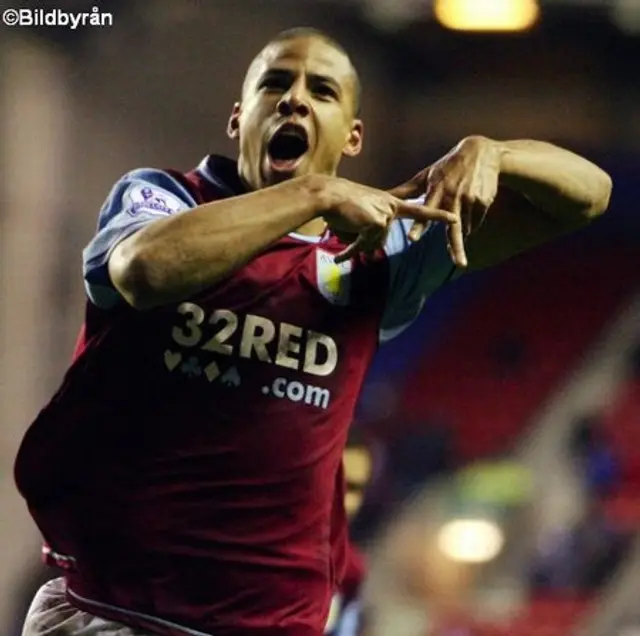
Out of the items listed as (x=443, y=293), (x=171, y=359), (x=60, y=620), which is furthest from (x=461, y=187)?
(x=60, y=620)

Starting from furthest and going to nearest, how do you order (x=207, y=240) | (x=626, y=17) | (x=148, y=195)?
1. (x=626, y=17)
2. (x=148, y=195)
3. (x=207, y=240)

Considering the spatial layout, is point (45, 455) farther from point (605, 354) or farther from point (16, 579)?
point (605, 354)

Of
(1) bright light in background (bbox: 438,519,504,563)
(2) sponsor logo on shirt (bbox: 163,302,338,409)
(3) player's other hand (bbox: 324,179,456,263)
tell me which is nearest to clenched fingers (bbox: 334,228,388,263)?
(3) player's other hand (bbox: 324,179,456,263)

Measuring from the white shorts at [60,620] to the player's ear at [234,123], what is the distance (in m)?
0.39

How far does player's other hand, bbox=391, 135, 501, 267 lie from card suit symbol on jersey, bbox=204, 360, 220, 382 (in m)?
0.18

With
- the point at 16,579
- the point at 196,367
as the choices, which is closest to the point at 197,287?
the point at 196,367

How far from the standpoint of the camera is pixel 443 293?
3.35 feet

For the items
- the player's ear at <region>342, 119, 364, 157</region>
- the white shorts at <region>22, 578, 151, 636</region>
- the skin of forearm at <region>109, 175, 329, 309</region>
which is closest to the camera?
the skin of forearm at <region>109, 175, 329, 309</region>

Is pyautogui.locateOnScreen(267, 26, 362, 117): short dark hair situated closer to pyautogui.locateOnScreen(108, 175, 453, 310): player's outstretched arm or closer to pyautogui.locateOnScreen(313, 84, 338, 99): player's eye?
pyautogui.locateOnScreen(313, 84, 338, 99): player's eye

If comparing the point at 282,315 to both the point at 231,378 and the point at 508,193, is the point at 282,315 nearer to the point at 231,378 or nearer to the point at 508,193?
the point at 231,378

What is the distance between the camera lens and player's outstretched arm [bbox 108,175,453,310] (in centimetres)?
81

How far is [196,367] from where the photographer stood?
94 centimetres

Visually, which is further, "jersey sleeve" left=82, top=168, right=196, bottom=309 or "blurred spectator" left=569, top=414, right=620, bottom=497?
"blurred spectator" left=569, top=414, right=620, bottom=497

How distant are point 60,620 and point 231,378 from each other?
0.76ft
